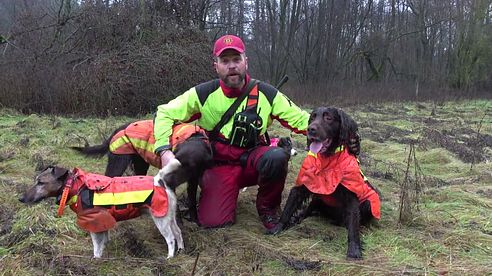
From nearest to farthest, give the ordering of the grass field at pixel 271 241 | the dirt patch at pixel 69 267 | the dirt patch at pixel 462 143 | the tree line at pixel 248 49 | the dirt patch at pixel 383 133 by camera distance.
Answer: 1. the dirt patch at pixel 69 267
2. the grass field at pixel 271 241
3. the dirt patch at pixel 462 143
4. the dirt patch at pixel 383 133
5. the tree line at pixel 248 49

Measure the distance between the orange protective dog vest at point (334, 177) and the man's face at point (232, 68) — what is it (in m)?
0.82

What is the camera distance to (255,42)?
77.9 ft

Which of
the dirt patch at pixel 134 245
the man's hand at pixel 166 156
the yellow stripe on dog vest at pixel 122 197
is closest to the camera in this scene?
the yellow stripe on dog vest at pixel 122 197

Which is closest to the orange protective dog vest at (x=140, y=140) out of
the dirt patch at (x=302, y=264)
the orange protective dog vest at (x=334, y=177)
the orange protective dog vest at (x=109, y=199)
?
the orange protective dog vest at (x=109, y=199)

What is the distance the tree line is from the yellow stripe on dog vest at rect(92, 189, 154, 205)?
7.76 m

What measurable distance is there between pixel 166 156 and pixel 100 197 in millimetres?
577

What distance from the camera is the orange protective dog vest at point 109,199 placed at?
117 inches

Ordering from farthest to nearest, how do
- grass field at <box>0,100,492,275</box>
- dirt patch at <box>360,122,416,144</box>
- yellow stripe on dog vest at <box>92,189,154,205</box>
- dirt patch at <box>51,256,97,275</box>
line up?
dirt patch at <box>360,122,416,144</box> → yellow stripe on dog vest at <box>92,189,154,205</box> → grass field at <box>0,100,492,275</box> → dirt patch at <box>51,256,97,275</box>

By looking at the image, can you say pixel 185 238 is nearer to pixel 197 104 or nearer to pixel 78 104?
pixel 197 104

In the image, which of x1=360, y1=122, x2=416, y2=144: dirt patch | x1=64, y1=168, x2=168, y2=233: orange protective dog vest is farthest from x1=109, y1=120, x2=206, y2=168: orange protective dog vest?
x1=360, y1=122, x2=416, y2=144: dirt patch

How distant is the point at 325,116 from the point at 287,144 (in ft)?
3.19

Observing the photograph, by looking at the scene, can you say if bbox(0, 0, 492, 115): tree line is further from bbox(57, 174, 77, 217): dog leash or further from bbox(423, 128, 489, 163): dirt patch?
bbox(57, 174, 77, 217): dog leash

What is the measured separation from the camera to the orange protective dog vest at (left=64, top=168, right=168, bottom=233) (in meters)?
2.98

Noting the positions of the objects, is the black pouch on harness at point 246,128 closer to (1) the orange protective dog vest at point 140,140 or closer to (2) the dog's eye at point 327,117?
(1) the orange protective dog vest at point 140,140
